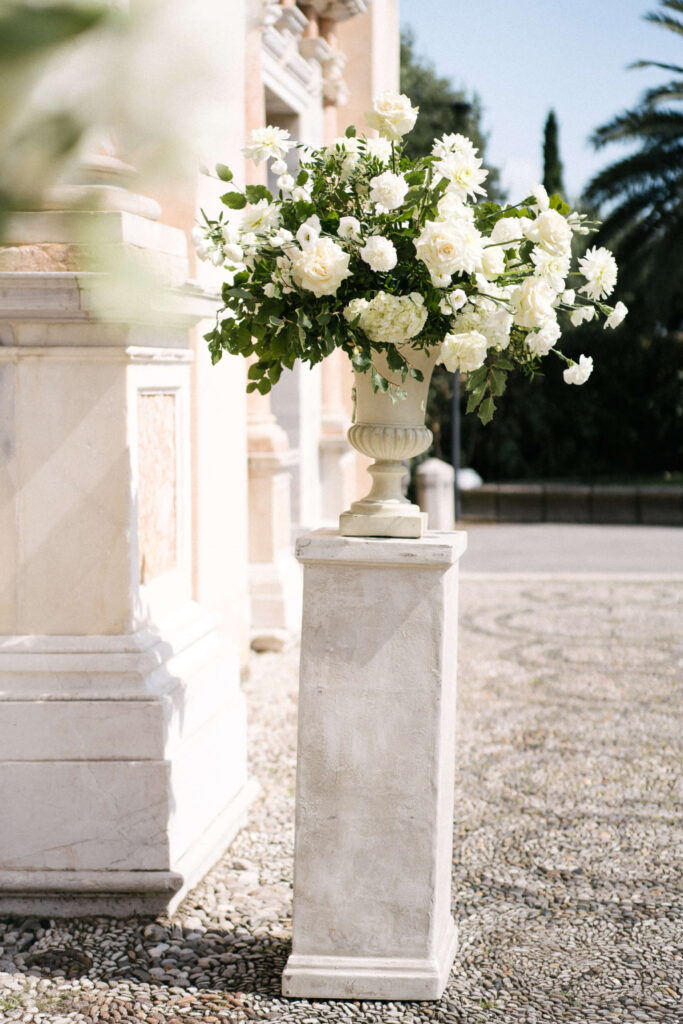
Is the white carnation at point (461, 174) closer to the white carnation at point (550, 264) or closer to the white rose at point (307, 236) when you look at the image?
the white carnation at point (550, 264)

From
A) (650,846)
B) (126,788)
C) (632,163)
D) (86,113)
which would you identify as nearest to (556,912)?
(650,846)

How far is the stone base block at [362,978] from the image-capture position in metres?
2.87

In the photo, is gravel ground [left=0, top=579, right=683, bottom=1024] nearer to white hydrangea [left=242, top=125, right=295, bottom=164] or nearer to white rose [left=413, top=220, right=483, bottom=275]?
white rose [left=413, top=220, right=483, bottom=275]

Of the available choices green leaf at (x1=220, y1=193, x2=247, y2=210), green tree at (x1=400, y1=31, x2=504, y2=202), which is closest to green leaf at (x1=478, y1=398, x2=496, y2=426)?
green leaf at (x1=220, y1=193, x2=247, y2=210)

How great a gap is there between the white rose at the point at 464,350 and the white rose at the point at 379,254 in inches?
8.7

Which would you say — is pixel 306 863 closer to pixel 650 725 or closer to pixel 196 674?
pixel 196 674

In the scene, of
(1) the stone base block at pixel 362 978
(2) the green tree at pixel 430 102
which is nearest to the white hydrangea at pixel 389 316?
(1) the stone base block at pixel 362 978

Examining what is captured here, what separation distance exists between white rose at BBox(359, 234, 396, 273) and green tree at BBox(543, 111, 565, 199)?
76.5 ft

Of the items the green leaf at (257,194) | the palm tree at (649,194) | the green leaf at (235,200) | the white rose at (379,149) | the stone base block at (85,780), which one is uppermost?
the palm tree at (649,194)

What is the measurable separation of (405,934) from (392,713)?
542mm

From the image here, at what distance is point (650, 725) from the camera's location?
18.2 feet

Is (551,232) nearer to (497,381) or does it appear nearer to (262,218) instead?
(497,381)

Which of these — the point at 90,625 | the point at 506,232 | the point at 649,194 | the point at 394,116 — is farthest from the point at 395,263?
the point at 649,194

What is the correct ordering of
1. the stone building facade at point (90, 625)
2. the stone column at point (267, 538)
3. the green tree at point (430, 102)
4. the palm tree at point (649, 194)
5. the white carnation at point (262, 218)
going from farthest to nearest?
the green tree at point (430, 102) < the palm tree at point (649, 194) < the stone column at point (267, 538) < the stone building facade at point (90, 625) < the white carnation at point (262, 218)
